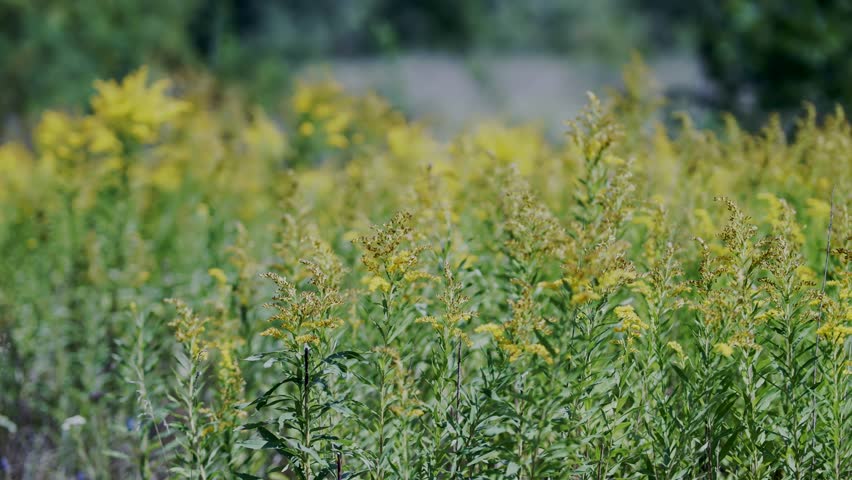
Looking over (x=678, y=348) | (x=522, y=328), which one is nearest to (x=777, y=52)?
(x=678, y=348)

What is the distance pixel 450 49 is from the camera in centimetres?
1546

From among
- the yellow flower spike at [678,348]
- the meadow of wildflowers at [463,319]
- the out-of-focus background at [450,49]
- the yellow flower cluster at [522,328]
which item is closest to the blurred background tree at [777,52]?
the out-of-focus background at [450,49]

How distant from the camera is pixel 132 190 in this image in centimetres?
410

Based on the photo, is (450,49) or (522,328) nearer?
(522,328)

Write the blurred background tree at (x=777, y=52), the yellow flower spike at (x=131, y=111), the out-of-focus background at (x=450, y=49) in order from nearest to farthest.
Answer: the yellow flower spike at (x=131, y=111) → the blurred background tree at (x=777, y=52) → the out-of-focus background at (x=450, y=49)

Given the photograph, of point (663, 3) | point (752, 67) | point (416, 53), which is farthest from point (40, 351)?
point (663, 3)

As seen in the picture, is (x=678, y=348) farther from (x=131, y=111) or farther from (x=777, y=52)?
(x=777, y=52)

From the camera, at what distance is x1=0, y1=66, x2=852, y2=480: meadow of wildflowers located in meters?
1.94

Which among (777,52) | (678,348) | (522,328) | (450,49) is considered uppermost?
(522,328)

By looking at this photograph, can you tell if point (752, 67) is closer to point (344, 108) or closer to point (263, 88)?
point (344, 108)

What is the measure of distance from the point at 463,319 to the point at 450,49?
13970mm

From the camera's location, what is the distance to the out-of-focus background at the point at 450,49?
6.75m

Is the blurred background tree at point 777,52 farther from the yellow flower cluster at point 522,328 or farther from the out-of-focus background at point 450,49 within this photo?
the yellow flower cluster at point 522,328

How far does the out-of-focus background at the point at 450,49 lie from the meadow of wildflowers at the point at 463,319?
7.13ft
